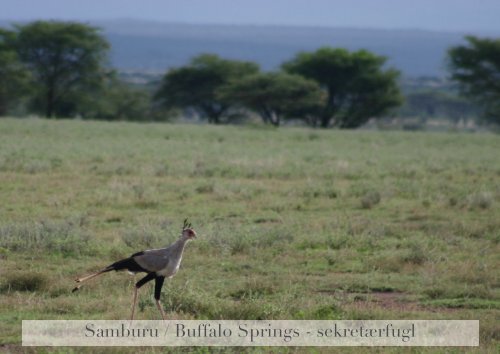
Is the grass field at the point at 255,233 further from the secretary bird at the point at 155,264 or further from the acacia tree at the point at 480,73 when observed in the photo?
the acacia tree at the point at 480,73

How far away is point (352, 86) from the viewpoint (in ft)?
170

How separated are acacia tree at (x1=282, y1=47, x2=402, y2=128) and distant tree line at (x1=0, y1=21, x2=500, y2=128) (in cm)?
6

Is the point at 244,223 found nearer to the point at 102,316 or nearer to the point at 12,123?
the point at 102,316

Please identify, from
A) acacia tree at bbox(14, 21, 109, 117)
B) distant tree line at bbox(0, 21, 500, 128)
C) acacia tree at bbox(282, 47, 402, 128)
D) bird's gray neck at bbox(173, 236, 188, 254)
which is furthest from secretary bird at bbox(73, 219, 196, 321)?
acacia tree at bbox(282, 47, 402, 128)

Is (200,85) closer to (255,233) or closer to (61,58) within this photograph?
(61,58)

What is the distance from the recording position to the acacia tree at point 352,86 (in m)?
51.7

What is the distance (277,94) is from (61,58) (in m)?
11.7

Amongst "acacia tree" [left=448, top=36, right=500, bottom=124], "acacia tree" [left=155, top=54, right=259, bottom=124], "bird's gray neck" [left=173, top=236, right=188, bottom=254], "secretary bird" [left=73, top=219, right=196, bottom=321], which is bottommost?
"acacia tree" [left=155, top=54, right=259, bottom=124]

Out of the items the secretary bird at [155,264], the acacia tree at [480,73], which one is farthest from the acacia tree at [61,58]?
the secretary bird at [155,264]

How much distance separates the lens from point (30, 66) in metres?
49.6

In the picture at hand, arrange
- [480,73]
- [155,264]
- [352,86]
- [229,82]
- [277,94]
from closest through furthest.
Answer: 1. [155,264]
2. [480,73]
3. [277,94]
4. [229,82]
5. [352,86]

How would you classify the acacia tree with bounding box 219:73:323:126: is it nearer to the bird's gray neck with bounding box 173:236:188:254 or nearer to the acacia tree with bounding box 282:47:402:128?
the acacia tree with bounding box 282:47:402:128

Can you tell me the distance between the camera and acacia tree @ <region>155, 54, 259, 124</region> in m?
53.1

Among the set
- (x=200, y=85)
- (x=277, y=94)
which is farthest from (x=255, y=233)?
(x=200, y=85)
